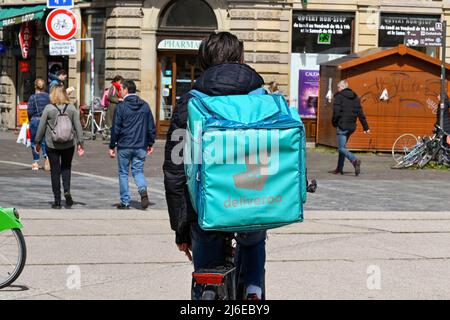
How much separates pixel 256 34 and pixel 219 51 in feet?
77.6

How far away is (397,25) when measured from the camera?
30.2 m

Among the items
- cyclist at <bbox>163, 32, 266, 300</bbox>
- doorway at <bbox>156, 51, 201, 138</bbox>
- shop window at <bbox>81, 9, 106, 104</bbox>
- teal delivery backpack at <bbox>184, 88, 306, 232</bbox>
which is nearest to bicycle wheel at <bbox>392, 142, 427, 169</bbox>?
doorway at <bbox>156, 51, 201, 138</bbox>

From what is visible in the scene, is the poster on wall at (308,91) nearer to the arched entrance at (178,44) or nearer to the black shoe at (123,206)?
the arched entrance at (178,44)

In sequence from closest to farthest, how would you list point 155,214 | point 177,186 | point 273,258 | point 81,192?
point 177,186, point 273,258, point 155,214, point 81,192

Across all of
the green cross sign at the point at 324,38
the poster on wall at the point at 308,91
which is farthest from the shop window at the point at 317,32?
the poster on wall at the point at 308,91

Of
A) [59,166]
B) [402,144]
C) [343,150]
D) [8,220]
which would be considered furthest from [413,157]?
[8,220]

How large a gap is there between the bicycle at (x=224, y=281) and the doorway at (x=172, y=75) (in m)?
23.7

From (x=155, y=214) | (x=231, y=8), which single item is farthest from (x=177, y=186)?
(x=231, y=8)

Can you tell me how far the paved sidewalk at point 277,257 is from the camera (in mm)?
8508

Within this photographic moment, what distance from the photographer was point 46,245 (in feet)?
35.2

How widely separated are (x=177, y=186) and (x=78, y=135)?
8528 millimetres

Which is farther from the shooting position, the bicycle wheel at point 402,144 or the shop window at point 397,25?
the shop window at point 397,25
